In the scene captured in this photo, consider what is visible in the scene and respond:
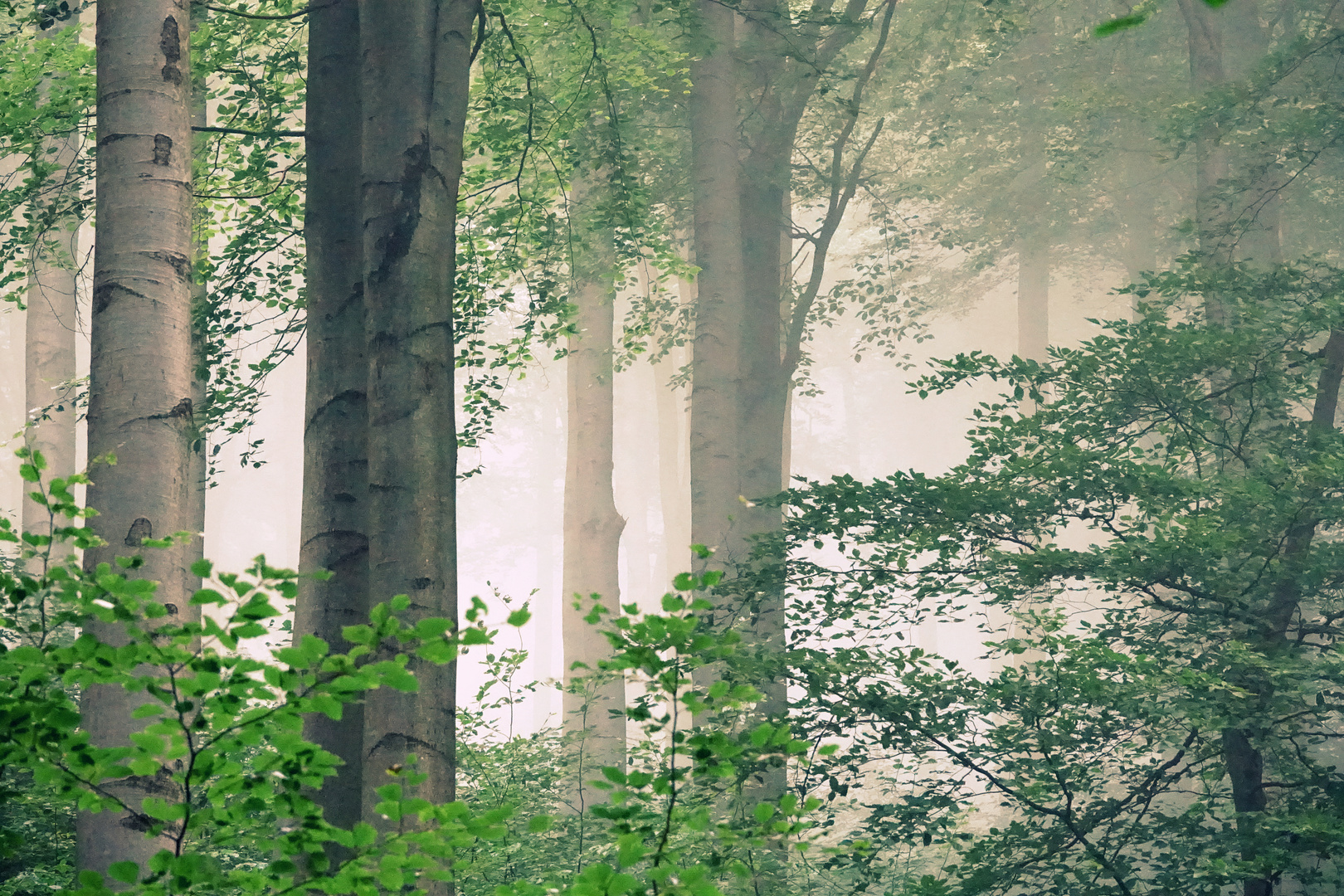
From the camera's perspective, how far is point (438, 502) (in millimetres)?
4969

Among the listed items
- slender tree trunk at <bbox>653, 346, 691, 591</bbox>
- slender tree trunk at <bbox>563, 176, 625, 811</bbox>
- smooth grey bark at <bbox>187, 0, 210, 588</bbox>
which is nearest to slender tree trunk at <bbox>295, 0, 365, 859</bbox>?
smooth grey bark at <bbox>187, 0, 210, 588</bbox>

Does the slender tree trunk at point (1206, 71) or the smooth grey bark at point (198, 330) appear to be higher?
the slender tree trunk at point (1206, 71)

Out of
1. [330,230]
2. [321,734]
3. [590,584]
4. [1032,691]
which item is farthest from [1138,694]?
[590,584]

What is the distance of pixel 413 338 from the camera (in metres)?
5.09

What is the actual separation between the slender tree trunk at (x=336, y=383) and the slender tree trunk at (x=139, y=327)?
3.99 ft

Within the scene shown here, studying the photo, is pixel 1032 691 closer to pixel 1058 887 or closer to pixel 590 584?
pixel 1058 887

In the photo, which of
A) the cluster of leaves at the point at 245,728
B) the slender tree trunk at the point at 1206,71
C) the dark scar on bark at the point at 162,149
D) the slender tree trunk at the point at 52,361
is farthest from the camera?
the slender tree trunk at the point at 52,361

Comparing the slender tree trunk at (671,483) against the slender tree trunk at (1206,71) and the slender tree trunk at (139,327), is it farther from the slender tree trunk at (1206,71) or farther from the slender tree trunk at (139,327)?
the slender tree trunk at (139,327)

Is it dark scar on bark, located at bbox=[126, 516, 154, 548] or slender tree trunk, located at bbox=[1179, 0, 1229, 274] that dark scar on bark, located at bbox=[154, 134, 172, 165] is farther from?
slender tree trunk, located at bbox=[1179, 0, 1229, 274]

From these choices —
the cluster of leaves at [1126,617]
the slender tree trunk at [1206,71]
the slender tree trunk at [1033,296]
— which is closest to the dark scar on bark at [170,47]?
the cluster of leaves at [1126,617]

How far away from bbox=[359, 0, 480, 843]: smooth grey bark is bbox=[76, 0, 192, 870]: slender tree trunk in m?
0.88

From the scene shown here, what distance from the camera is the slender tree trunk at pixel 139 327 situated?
3922 millimetres

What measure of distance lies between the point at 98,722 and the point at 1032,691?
447cm

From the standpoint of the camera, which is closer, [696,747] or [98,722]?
[696,747]
